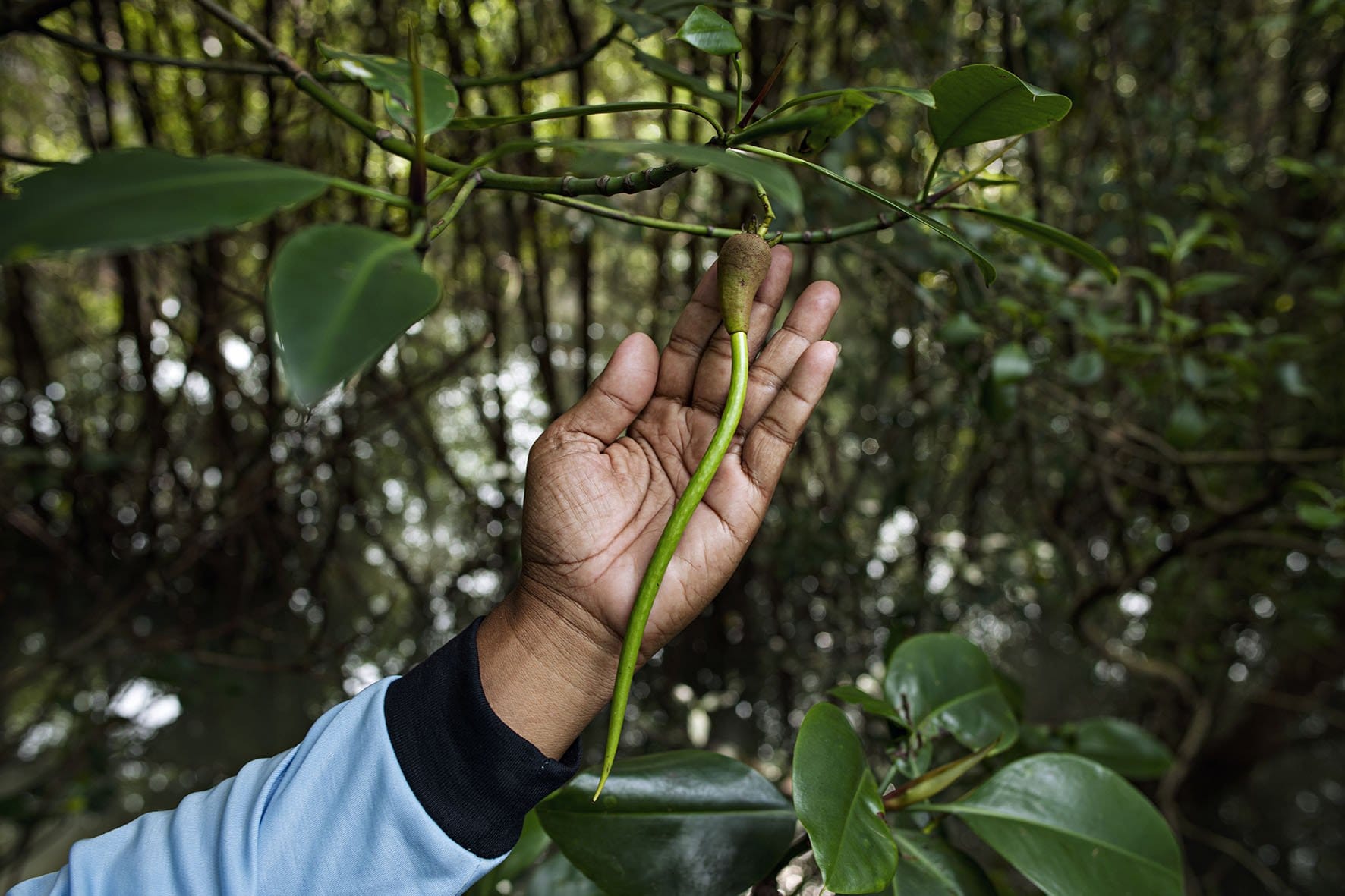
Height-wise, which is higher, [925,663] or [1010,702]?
[925,663]

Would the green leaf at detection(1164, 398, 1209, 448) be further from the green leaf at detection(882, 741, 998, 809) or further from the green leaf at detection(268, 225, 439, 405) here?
the green leaf at detection(268, 225, 439, 405)

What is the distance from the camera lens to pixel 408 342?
1.81 meters

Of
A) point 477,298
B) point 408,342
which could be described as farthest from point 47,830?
point 477,298

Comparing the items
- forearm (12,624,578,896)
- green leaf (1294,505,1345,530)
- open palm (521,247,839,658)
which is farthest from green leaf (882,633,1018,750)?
green leaf (1294,505,1345,530)

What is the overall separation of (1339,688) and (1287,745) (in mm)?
156

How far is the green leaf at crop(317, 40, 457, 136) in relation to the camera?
30cm

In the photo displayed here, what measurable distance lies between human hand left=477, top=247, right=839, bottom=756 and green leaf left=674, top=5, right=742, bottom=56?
15 centimetres

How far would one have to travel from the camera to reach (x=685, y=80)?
0.46 meters

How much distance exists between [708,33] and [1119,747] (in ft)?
2.29

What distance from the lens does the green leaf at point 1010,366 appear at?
735 mm

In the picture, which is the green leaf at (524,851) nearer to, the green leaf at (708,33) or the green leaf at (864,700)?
the green leaf at (864,700)

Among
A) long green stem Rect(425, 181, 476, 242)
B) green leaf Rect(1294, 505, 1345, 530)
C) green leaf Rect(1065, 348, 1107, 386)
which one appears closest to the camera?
long green stem Rect(425, 181, 476, 242)

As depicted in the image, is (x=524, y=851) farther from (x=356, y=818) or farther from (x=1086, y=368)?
(x=1086, y=368)

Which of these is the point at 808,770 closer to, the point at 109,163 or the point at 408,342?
the point at 109,163
